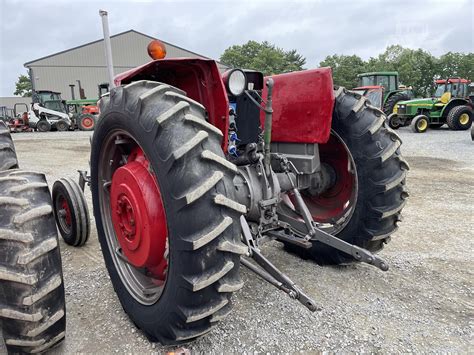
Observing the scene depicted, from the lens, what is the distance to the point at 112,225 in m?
2.53

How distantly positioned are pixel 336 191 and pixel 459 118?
47.3 ft

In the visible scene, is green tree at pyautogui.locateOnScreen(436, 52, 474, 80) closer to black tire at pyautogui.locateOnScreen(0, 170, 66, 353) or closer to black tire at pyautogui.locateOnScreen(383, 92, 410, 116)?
black tire at pyautogui.locateOnScreen(383, 92, 410, 116)

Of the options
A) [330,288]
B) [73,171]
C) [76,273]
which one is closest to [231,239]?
[330,288]

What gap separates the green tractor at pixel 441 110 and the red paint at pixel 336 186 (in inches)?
506

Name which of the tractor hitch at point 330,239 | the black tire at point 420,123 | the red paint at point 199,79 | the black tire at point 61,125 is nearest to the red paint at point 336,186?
the tractor hitch at point 330,239

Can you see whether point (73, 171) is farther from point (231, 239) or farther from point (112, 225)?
point (231, 239)

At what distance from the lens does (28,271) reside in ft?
5.83

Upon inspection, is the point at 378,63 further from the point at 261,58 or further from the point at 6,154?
the point at 6,154

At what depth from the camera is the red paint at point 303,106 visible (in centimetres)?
246

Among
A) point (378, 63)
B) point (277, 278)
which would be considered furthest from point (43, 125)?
point (378, 63)

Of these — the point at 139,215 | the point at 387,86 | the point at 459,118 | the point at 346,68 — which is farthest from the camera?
the point at 346,68

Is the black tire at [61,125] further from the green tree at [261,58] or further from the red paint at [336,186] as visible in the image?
the green tree at [261,58]

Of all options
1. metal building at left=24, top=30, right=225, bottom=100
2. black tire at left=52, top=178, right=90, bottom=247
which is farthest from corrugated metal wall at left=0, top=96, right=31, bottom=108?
black tire at left=52, top=178, right=90, bottom=247

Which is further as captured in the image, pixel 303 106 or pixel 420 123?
pixel 420 123
